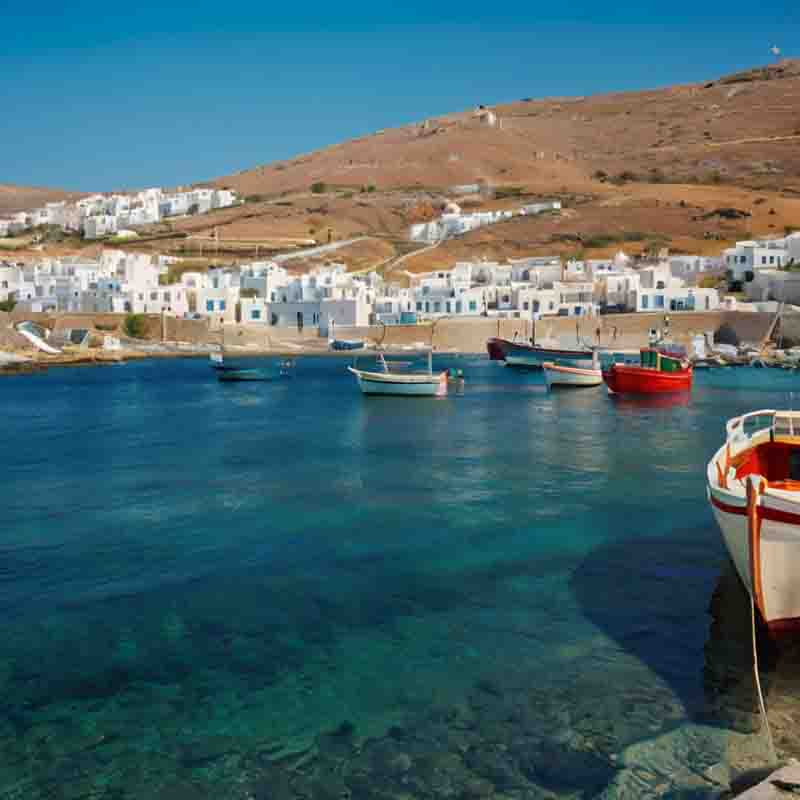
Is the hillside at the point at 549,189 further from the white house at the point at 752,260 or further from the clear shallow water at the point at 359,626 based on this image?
the clear shallow water at the point at 359,626

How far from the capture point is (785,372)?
53.4 metres

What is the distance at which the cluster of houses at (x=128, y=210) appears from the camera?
144 metres

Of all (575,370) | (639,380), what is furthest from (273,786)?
(575,370)

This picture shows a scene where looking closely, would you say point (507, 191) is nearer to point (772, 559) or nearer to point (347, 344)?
point (347, 344)

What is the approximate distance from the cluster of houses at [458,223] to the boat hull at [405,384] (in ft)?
260

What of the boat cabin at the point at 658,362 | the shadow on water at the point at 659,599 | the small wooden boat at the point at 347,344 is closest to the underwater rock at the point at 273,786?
the shadow on water at the point at 659,599

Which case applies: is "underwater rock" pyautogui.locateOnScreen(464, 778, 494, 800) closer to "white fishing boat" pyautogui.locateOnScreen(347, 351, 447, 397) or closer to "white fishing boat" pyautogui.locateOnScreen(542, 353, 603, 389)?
"white fishing boat" pyautogui.locateOnScreen(347, 351, 447, 397)

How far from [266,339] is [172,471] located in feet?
182

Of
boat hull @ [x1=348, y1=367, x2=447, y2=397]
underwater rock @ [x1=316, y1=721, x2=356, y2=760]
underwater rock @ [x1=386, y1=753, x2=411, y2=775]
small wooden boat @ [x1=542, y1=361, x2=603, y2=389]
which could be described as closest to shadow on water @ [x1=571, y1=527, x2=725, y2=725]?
underwater rock @ [x1=386, y1=753, x2=411, y2=775]

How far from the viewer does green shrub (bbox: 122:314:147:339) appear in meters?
76.4

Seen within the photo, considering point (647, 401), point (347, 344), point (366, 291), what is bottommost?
point (647, 401)

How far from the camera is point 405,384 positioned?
3919 centimetres

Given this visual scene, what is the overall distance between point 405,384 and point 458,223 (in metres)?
83.4

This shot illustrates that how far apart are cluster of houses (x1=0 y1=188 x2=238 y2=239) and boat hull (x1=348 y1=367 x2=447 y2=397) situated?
353 ft
